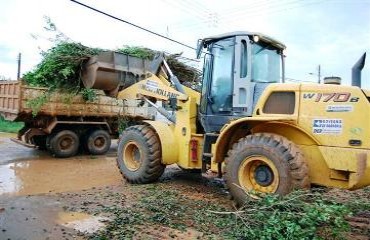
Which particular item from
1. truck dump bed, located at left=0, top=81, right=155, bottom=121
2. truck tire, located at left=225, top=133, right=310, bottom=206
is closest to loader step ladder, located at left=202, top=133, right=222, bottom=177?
truck tire, located at left=225, top=133, right=310, bottom=206

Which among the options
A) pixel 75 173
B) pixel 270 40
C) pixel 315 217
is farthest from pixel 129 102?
pixel 315 217

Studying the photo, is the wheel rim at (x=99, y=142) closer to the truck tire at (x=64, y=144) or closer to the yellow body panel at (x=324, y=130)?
the truck tire at (x=64, y=144)

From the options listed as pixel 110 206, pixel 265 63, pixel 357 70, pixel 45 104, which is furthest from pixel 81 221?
pixel 45 104

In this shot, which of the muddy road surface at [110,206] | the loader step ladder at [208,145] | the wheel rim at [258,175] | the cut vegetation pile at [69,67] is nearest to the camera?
the muddy road surface at [110,206]

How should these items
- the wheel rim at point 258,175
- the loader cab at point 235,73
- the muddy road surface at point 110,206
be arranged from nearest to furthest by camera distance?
the muddy road surface at point 110,206, the wheel rim at point 258,175, the loader cab at point 235,73

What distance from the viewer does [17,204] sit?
240 inches

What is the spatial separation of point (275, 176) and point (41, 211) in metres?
3.43

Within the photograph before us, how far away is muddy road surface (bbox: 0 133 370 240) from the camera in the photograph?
16.0ft

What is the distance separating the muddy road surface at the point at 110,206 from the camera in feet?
16.0

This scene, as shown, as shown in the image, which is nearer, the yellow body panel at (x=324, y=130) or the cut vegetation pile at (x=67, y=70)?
the yellow body panel at (x=324, y=130)

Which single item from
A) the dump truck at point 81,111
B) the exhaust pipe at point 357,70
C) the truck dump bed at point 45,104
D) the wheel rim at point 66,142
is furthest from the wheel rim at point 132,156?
the exhaust pipe at point 357,70

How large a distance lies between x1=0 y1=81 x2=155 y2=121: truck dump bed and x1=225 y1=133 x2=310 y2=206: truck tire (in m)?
6.17

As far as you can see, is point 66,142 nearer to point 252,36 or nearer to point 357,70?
point 252,36

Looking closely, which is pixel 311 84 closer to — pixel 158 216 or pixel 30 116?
pixel 158 216
